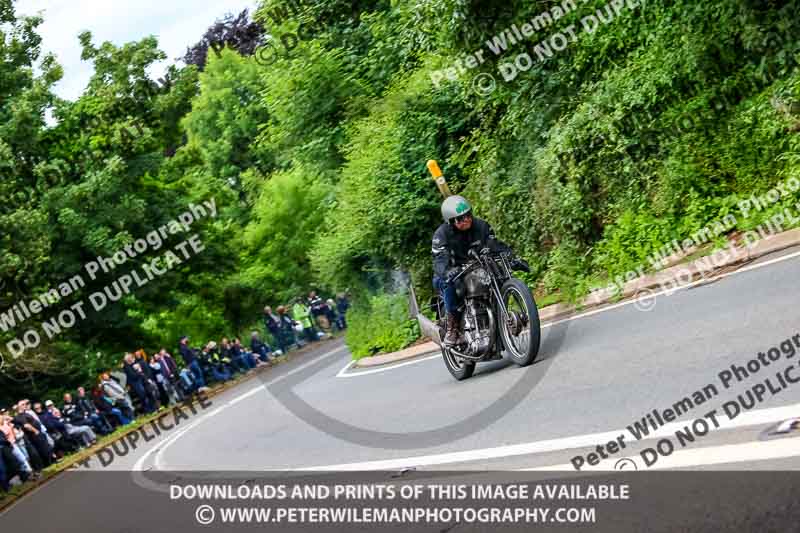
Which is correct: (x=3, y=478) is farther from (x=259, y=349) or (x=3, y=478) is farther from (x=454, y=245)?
(x=259, y=349)

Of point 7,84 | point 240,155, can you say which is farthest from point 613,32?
point 240,155

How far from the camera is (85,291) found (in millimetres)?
36438

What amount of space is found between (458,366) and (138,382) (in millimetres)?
16489

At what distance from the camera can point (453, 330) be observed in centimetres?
1109

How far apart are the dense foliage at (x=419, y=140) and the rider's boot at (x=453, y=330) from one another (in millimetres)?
3821

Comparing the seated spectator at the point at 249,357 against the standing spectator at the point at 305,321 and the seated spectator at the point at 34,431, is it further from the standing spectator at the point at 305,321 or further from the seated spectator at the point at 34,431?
the seated spectator at the point at 34,431

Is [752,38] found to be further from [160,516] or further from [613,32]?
[160,516]

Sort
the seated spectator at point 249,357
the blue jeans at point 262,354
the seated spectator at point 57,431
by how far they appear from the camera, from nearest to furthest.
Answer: the seated spectator at point 57,431
the seated spectator at point 249,357
the blue jeans at point 262,354

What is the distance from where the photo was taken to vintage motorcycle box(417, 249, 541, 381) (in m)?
10.0

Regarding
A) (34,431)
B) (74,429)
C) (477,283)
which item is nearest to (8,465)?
(34,431)

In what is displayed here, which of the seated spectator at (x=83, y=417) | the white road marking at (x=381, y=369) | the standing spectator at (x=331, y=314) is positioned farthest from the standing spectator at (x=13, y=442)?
the standing spectator at (x=331, y=314)

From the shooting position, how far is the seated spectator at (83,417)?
24359mm

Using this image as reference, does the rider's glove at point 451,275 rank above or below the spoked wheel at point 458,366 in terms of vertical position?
above

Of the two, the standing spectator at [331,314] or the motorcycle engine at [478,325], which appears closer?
the motorcycle engine at [478,325]
